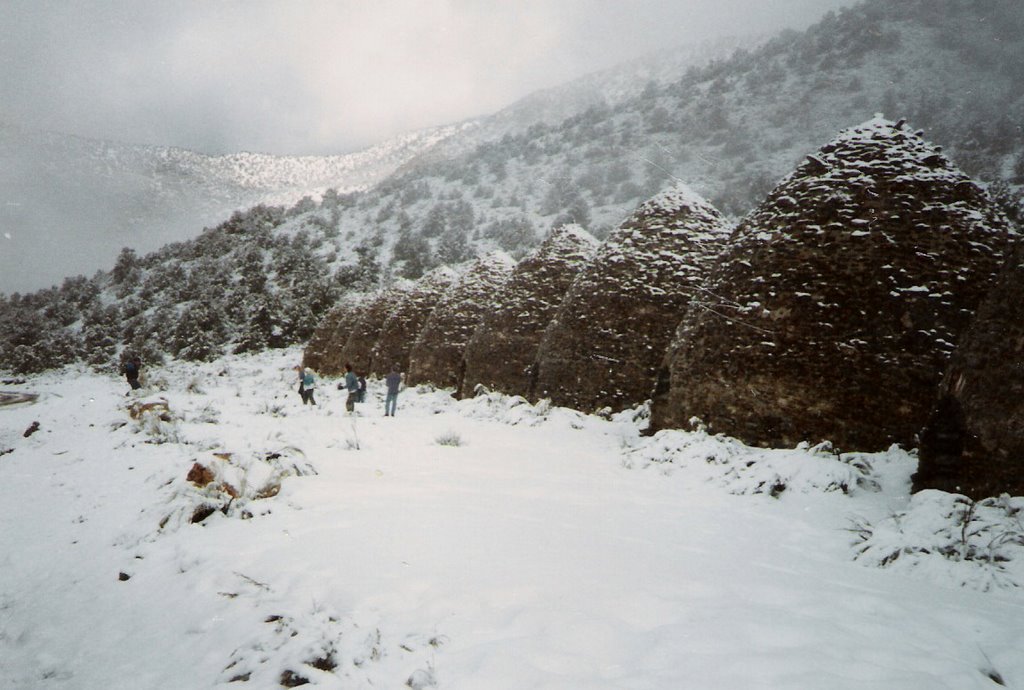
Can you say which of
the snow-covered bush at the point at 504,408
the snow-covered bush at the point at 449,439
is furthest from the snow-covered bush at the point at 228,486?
the snow-covered bush at the point at 504,408

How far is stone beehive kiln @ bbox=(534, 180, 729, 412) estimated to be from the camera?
30.8 feet

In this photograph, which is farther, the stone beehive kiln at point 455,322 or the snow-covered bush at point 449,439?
the stone beehive kiln at point 455,322

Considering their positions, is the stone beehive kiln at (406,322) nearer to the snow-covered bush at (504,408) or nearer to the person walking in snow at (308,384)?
the person walking in snow at (308,384)

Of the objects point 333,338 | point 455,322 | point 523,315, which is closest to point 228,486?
point 523,315

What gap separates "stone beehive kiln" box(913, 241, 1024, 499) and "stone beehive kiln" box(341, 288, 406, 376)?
19.1 metres

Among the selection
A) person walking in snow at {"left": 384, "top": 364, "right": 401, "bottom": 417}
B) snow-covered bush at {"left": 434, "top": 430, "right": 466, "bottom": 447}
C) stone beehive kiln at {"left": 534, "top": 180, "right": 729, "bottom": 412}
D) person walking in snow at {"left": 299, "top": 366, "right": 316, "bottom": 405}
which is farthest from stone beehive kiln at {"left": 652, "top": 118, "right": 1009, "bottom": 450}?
person walking in snow at {"left": 299, "top": 366, "right": 316, "bottom": 405}

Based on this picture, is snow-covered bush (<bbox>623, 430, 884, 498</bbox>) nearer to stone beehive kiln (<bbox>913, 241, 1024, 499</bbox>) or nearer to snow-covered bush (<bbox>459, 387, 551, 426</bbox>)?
stone beehive kiln (<bbox>913, 241, 1024, 499</bbox>)

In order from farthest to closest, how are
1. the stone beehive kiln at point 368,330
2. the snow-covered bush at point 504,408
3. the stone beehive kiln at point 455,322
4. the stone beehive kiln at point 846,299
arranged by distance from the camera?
the stone beehive kiln at point 368,330, the stone beehive kiln at point 455,322, the snow-covered bush at point 504,408, the stone beehive kiln at point 846,299

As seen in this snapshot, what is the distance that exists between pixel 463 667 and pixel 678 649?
1.02 meters

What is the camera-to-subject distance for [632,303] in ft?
31.6

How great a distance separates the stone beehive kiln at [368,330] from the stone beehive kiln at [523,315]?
352 inches

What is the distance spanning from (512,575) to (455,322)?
13164 millimetres

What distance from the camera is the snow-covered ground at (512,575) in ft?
7.54

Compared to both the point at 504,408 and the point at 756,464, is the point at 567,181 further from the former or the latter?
the point at 756,464
